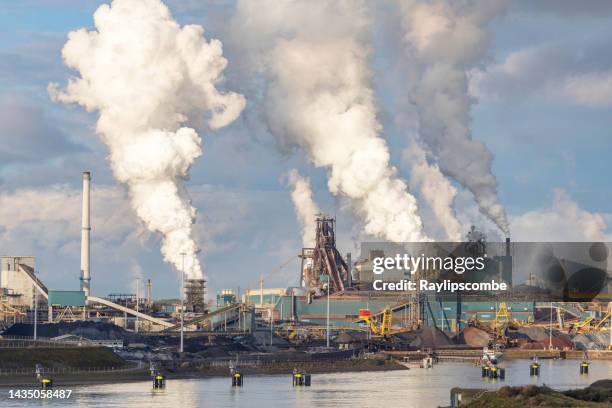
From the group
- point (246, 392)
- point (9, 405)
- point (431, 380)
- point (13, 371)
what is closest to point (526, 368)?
point (431, 380)

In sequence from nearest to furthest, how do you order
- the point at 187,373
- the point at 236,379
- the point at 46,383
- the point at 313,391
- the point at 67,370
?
the point at 46,383, the point at 313,391, the point at 236,379, the point at 67,370, the point at 187,373

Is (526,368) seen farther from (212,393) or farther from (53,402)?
(53,402)

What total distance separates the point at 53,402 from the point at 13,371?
2717cm

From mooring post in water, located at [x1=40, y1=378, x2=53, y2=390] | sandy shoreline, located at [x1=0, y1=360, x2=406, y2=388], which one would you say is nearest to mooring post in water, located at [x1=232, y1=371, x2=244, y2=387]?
sandy shoreline, located at [x1=0, y1=360, x2=406, y2=388]

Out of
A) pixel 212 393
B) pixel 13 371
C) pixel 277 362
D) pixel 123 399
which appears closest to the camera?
pixel 123 399

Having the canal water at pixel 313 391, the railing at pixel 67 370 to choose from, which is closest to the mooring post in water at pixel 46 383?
the canal water at pixel 313 391

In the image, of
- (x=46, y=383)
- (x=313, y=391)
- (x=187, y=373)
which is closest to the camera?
(x=46, y=383)

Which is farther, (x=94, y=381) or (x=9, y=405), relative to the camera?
(x=94, y=381)

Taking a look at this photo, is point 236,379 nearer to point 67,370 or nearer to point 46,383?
point 67,370

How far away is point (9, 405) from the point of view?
11694cm

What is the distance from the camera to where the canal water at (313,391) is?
122 m

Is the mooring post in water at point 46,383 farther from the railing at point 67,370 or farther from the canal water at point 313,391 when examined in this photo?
the railing at point 67,370

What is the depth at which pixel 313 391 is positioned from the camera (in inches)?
5522

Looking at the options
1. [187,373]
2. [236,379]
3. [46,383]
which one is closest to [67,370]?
[46,383]
